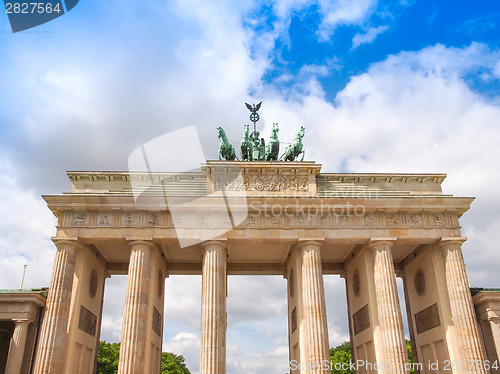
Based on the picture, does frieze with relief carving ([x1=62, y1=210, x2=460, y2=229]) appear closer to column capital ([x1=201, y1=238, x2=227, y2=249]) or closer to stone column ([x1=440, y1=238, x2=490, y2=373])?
column capital ([x1=201, y1=238, x2=227, y2=249])

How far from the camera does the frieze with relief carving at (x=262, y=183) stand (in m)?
28.6

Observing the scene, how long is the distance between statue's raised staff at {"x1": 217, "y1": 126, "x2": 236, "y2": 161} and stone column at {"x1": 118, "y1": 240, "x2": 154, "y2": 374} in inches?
318

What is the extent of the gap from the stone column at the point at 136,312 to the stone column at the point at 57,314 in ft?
10.8

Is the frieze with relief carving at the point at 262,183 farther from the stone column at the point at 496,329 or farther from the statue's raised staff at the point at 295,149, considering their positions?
the stone column at the point at 496,329


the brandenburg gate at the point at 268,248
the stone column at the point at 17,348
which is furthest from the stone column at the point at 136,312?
the stone column at the point at 17,348

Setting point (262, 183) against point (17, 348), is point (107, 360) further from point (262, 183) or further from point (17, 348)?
point (262, 183)

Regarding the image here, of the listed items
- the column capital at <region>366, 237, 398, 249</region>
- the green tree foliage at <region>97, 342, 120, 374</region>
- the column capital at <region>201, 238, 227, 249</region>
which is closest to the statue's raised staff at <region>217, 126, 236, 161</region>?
the column capital at <region>201, 238, 227, 249</region>

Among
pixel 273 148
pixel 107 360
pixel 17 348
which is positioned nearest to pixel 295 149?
pixel 273 148

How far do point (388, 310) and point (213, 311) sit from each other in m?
10.1

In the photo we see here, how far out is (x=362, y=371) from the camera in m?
29.0

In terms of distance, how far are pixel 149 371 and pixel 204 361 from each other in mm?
4505

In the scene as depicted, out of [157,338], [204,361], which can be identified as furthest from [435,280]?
[157,338]

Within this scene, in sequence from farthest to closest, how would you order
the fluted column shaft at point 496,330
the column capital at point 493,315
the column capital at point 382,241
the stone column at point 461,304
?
1. the column capital at point 382,241
2. the column capital at point 493,315
3. the fluted column shaft at point 496,330
4. the stone column at point 461,304

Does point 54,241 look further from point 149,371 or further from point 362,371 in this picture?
point 362,371
